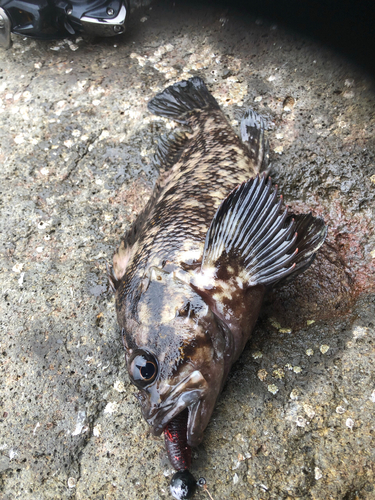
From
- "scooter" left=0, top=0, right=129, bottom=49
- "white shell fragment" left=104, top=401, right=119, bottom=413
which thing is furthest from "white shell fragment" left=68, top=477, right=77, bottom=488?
"scooter" left=0, top=0, right=129, bottom=49

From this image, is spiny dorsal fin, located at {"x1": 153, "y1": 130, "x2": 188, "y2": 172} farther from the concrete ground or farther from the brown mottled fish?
the brown mottled fish

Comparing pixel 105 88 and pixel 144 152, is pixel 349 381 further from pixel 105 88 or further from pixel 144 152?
pixel 105 88

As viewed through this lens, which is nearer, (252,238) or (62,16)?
(252,238)

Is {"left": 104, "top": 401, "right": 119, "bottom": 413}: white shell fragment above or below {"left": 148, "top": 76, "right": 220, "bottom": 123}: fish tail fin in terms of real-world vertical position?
below

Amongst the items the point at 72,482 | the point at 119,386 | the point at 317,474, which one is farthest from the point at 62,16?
the point at 317,474

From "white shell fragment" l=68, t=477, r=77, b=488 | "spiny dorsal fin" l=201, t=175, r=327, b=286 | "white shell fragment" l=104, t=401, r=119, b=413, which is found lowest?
"white shell fragment" l=68, t=477, r=77, b=488

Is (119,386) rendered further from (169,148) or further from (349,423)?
(169,148)
